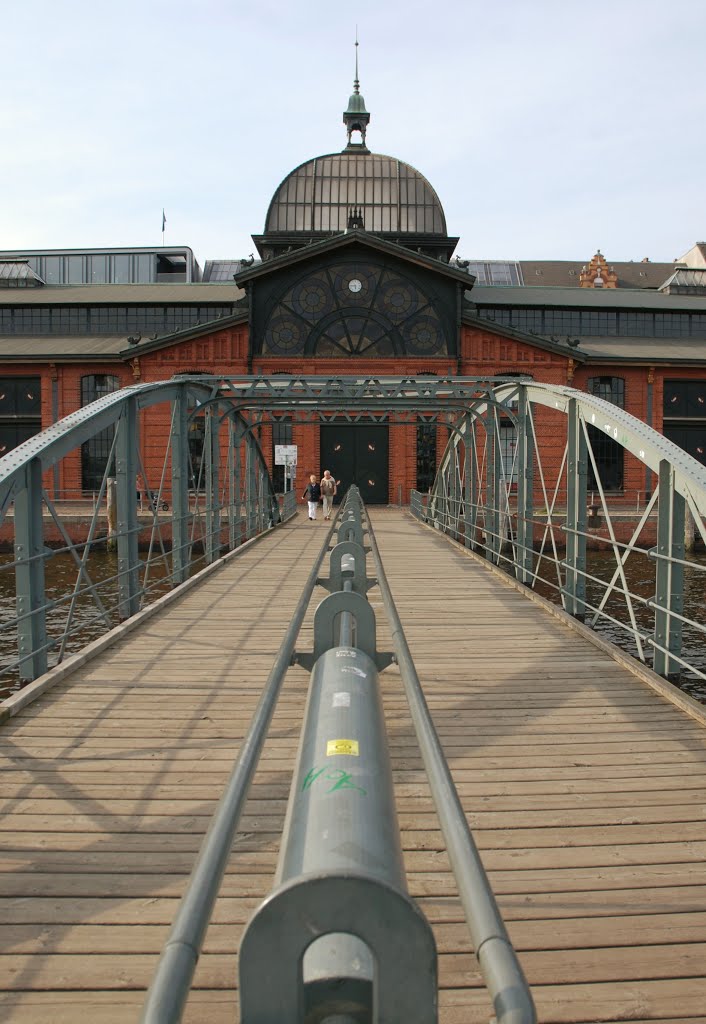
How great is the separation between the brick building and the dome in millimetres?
63

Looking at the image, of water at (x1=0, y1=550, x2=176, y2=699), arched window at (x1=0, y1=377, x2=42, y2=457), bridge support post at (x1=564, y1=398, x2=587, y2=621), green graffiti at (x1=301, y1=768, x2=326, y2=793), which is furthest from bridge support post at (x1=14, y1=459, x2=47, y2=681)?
arched window at (x1=0, y1=377, x2=42, y2=457)

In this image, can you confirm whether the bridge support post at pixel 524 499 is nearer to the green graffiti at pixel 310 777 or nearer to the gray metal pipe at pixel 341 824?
the gray metal pipe at pixel 341 824

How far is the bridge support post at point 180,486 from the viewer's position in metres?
12.8

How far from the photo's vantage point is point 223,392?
18.9 metres

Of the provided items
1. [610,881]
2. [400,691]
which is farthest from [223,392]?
[610,881]

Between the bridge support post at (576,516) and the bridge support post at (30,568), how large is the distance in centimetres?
552

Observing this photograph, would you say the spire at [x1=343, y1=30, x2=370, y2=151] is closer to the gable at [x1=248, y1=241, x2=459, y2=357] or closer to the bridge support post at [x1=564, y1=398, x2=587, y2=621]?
the gable at [x1=248, y1=241, x2=459, y2=357]

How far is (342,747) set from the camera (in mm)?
2613

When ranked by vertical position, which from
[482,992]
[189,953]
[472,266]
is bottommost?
[482,992]

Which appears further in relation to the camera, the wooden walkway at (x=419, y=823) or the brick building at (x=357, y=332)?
the brick building at (x=357, y=332)

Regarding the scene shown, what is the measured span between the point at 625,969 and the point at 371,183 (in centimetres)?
3834

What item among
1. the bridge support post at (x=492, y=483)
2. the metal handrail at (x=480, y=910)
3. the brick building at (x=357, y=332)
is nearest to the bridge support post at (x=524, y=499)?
the bridge support post at (x=492, y=483)

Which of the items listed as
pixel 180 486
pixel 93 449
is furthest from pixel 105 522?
pixel 180 486

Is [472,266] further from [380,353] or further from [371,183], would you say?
[380,353]
